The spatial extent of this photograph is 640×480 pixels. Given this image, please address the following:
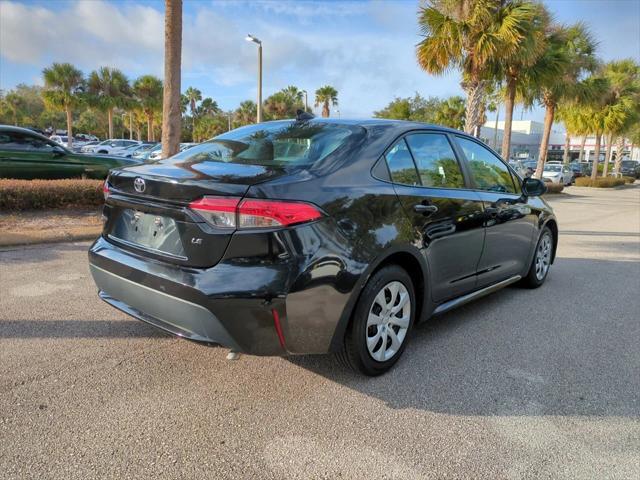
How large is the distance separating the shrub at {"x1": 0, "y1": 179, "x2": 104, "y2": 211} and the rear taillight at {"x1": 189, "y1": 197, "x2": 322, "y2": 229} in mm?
6668

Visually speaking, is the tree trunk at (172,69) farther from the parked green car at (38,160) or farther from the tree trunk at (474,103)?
the tree trunk at (474,103)

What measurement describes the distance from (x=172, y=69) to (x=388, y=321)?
659 centimetres

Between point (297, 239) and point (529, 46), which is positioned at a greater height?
point (529, 46)

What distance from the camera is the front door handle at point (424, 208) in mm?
3195

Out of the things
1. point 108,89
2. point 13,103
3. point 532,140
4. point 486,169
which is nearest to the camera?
point 486,169

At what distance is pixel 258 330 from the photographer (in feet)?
8.21

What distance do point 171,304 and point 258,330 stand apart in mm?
499

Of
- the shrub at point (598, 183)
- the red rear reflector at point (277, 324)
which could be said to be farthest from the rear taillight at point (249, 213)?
the shrub at point (598, 183)

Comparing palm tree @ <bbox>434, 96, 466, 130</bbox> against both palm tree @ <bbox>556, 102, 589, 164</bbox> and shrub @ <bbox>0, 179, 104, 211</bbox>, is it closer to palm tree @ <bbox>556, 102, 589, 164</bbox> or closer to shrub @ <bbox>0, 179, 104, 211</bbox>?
palm tree @ <bbox>556, 102, 589, 164</bbox>

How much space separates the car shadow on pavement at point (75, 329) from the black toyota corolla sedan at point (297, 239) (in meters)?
0.60

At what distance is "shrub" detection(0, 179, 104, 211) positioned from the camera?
→ 7676 mm

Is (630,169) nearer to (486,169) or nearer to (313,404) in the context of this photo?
(486,169)

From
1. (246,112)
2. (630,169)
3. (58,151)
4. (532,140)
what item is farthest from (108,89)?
(532,140)

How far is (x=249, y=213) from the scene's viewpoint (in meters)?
2.44
